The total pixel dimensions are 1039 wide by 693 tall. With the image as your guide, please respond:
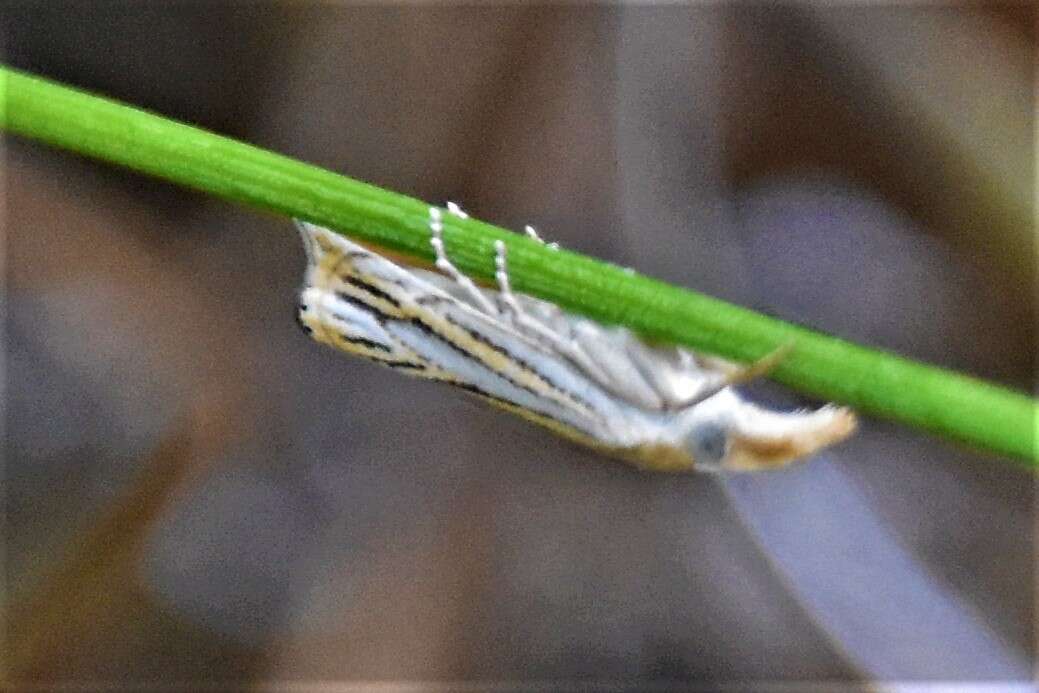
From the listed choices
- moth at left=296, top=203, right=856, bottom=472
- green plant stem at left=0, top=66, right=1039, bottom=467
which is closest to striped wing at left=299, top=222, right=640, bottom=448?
moth at left=296, top=203, right=856, bottom=472

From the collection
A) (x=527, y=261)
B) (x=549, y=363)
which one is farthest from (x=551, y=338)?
(x=527, y=261)

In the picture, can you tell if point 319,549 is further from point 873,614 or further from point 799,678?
point 873,614

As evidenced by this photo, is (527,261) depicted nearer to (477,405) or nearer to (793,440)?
(793,440)

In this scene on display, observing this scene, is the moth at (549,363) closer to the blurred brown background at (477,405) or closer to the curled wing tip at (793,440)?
the curled wing tip at (793,440)

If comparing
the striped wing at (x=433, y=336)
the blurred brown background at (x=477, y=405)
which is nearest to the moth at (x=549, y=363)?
the striped wing at (x=433, y=336)

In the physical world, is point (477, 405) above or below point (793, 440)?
above

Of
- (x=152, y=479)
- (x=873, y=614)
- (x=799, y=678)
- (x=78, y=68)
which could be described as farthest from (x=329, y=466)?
(x=873, y=614)
